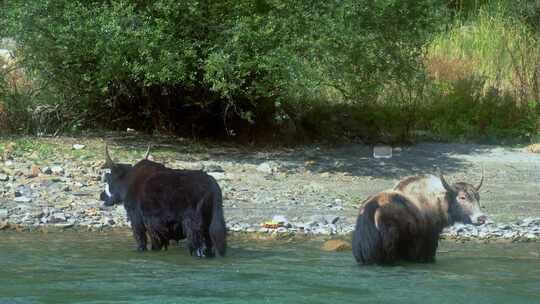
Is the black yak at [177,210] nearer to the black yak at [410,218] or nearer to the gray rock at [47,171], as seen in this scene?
the black yak at [410,218]

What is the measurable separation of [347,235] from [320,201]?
2.08 meters

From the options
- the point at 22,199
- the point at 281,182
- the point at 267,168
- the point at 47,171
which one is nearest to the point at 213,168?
the point at 267,168

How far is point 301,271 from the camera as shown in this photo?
10938 mm

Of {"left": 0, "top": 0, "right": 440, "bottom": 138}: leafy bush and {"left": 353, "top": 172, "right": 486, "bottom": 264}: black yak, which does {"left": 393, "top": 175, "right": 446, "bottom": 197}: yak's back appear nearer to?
{"left": 353, "top": 172, "right": 486, "bottom": 264}: black yak

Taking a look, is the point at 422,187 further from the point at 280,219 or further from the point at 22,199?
the point at 22,199

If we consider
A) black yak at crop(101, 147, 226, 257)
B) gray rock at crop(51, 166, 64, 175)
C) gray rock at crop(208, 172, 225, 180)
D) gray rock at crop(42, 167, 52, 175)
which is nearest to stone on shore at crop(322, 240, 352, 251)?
black yak at crop(101, 147, 226, 257)

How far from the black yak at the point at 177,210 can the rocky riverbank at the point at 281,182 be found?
1.93 meters

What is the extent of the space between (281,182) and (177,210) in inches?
212

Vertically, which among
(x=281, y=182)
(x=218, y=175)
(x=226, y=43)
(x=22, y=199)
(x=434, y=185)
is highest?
(x=226, y=43)

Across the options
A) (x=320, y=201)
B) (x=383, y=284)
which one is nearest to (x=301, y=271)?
(x=383, y=284)

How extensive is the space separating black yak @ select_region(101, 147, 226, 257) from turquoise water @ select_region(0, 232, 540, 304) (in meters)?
0.23

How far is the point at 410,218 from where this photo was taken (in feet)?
34.3

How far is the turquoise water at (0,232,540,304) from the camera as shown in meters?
9.70

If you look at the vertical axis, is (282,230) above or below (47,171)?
below
